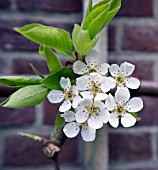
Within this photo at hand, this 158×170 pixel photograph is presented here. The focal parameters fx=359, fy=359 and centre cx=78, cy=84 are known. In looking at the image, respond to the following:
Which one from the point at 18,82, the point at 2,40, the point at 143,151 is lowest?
the point at 143,151

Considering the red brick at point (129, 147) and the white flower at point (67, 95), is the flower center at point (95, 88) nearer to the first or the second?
the white flower at point (67, 95)

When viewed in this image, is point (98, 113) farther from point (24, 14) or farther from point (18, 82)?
point (24, 14)

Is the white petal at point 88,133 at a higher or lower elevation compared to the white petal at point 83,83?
lower

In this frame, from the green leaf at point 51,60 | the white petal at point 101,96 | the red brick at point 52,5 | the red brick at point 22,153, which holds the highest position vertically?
the red brick at point 52,5

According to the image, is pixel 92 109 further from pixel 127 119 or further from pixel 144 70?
pixel 144 70

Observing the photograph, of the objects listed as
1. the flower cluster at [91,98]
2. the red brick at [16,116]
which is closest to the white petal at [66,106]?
the flower cluster at [91,98]

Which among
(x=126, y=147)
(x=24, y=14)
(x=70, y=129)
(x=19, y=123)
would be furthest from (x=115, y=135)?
(x=70, y=129)

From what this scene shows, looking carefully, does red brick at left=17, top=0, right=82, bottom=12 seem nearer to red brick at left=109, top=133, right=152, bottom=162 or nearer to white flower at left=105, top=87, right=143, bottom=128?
red brick at left=109, top=133, right=152, bottom=162
